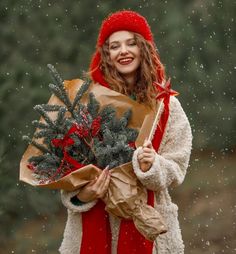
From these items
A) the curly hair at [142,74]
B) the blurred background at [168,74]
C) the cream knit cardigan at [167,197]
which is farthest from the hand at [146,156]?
the blurred background at [168,74]

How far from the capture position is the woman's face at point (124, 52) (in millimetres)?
4059

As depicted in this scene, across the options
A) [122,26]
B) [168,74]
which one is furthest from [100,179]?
[168,74]

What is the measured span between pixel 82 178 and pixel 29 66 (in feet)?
9.37

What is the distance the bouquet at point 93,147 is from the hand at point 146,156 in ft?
0.21

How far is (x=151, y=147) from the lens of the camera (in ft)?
12.5

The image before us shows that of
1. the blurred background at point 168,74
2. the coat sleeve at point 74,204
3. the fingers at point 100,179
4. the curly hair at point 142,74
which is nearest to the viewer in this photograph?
the fingers at point 100,179

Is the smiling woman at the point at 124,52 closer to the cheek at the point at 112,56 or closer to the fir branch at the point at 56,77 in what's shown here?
the cheek at the point at 112,56

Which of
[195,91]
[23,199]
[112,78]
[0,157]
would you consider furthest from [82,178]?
[195,91]

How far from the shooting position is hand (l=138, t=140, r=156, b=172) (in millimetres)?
3777

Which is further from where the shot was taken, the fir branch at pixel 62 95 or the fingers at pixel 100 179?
the fir branch at pixel 62 95

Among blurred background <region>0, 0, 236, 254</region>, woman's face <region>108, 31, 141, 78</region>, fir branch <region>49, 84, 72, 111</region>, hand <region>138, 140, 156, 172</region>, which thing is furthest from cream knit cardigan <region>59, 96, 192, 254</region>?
blurred background <region>0, 0, 236, 254</region>

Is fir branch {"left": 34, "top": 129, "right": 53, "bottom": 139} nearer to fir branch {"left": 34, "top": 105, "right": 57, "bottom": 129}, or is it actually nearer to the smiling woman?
fir branch {"left": 34, "top": 105, "right": 57, "bottom": 129}

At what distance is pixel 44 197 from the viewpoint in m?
6.71

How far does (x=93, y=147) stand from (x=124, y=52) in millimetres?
497
